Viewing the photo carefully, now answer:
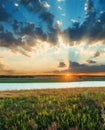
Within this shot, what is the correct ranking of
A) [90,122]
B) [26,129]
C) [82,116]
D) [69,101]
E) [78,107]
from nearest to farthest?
[26,129] < [90,122] < [82,116] < [78,107] < [69,101]

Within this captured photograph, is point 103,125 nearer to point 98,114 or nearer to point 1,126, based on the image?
point 98,114

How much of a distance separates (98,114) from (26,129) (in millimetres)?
4098

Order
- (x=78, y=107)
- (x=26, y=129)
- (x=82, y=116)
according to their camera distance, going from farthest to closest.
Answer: (x=78, y=107), (x=82, y=116), (x=26, y=129)

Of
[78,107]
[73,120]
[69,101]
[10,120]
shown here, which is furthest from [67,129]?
[69,101]

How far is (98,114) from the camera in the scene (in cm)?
1495

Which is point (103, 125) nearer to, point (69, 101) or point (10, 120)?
point (10, 120)

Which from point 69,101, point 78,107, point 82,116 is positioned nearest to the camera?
point 82,116

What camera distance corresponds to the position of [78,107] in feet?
55.0

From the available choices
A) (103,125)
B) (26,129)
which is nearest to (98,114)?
(103,125)

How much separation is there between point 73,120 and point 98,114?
196 cm

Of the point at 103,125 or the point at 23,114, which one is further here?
the point at 23,114

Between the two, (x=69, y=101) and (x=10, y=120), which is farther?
(x=69, y=101)

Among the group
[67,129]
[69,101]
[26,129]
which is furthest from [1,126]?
[69,101]

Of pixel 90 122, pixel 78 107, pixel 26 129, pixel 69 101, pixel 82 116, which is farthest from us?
pixel 69 101
